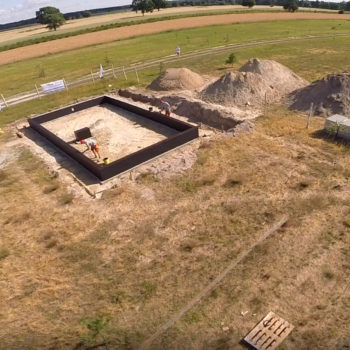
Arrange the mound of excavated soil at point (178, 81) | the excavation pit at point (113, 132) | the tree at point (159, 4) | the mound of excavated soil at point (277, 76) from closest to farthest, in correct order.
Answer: the excavation pit at point (113, 132) < the mound of excavated soil at point (277, 76) < the mound of excavated soil at point (178, 81) < the tree at point (159, 4)

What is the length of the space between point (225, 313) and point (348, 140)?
13909mm

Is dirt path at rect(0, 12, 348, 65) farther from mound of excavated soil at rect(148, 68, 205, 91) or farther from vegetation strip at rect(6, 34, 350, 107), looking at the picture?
mound of excavated soil at rect(148, 68, 205, 91)

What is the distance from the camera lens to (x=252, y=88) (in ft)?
83.4

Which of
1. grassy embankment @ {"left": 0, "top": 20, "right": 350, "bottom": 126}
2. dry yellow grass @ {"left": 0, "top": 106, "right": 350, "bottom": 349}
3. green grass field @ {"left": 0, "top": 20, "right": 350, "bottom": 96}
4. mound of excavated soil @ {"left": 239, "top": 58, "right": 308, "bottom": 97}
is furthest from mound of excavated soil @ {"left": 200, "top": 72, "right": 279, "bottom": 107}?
green grass field @ {"left": 0, "top": 20, "right": 350, "bottom": 96}

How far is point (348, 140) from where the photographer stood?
1845 centimetres

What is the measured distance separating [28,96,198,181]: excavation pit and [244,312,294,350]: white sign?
37.2 ft

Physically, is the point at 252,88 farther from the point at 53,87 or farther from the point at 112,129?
the point at 53,87

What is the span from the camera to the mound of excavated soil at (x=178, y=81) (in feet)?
97.1

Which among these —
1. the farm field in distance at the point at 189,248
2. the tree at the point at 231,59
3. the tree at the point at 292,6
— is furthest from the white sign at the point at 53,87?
the tree at the point at 292,6

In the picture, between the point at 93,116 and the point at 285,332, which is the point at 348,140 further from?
the point at 93,116

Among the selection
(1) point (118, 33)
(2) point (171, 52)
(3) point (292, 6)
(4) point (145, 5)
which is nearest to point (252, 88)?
(2) point (171, 52)

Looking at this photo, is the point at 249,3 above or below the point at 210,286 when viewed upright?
above

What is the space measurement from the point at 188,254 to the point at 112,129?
14.6 meters

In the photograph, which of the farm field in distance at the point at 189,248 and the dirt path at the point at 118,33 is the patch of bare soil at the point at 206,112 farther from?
the dirt path at the point at 118,33
